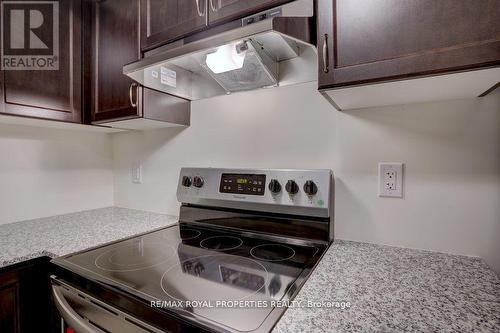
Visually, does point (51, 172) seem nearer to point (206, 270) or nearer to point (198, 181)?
point (198, 181)

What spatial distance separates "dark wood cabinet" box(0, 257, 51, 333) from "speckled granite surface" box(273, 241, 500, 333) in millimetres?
919

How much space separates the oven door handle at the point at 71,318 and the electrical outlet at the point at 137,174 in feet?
2.85

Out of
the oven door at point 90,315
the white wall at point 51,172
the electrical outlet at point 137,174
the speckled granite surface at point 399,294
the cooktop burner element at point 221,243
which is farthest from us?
the electrical outlet at point 137,174

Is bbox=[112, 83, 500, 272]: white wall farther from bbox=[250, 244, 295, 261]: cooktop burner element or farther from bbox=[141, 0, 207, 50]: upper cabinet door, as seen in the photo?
bbox=[141, 0, 207, 50]: upper cabinet door

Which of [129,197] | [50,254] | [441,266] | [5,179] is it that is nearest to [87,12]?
[5,179]

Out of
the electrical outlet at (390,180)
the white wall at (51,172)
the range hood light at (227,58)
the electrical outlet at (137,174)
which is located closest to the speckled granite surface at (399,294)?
the electrical outlet at (390,180)

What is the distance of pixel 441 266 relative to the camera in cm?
74

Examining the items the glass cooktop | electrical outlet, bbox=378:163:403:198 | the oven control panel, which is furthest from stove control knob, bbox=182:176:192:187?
electrical outlet, bbox=378:163:403:198

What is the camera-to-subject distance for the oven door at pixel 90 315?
61 centimetres

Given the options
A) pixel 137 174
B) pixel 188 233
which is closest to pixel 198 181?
pixel 188 233

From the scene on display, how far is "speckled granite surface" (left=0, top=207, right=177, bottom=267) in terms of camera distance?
897mm

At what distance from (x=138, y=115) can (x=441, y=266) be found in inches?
49.8

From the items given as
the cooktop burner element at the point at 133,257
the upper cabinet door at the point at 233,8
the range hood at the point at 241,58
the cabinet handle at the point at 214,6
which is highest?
the cabinet handle at the point at 214,6

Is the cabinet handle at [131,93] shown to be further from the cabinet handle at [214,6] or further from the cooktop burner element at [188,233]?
the cooktop burner element at [188,233]
